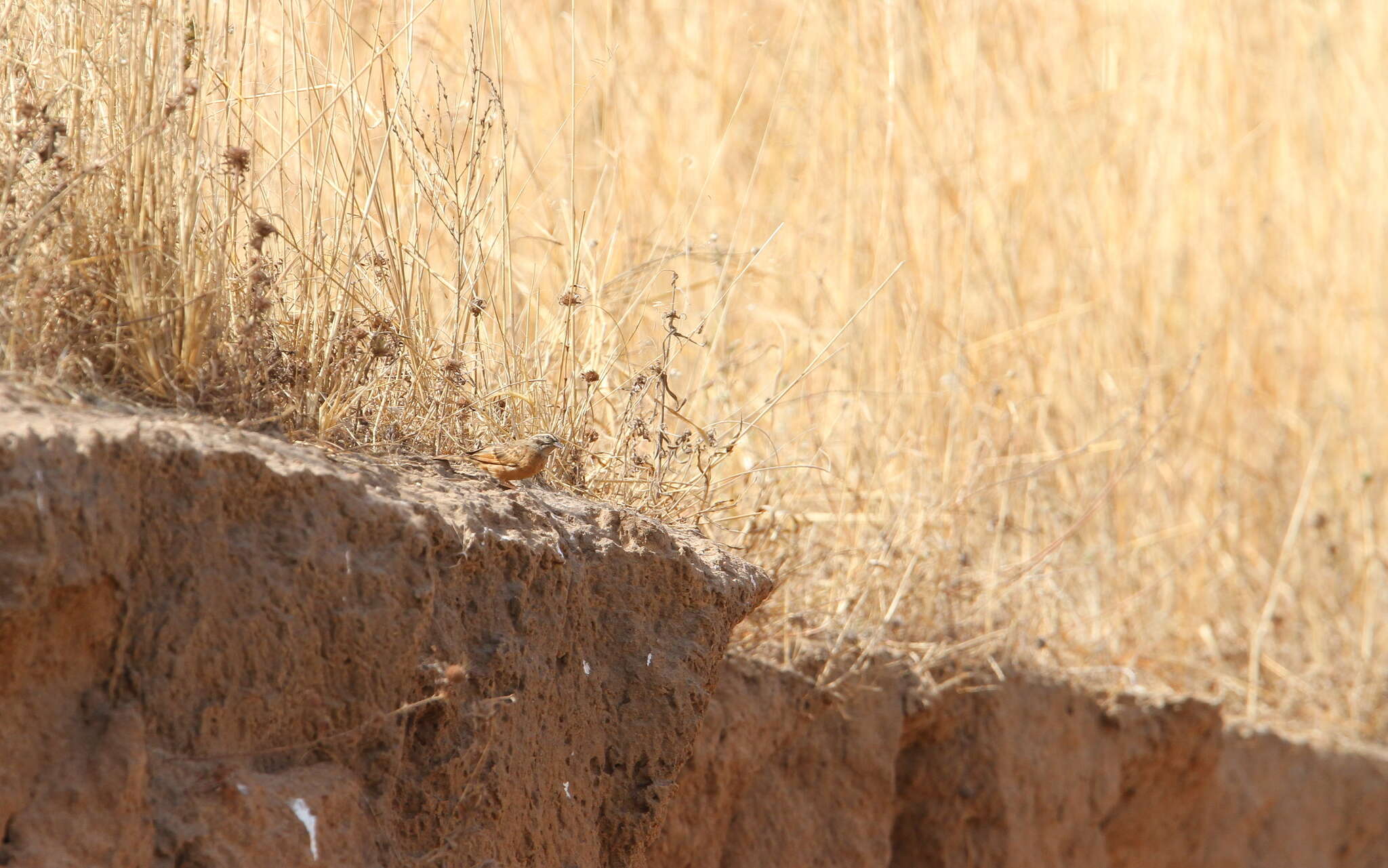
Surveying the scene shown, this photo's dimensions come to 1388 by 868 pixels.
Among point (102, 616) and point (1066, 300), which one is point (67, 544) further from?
point (1066, 300)

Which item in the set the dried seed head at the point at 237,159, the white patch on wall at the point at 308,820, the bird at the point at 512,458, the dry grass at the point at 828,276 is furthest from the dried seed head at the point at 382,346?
the white patch on wall at the point at 308,820

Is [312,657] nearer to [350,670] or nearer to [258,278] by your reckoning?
[350,670]

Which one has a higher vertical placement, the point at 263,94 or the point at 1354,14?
the point at 1354,14

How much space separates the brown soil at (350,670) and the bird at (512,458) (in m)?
0.05

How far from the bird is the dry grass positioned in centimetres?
11

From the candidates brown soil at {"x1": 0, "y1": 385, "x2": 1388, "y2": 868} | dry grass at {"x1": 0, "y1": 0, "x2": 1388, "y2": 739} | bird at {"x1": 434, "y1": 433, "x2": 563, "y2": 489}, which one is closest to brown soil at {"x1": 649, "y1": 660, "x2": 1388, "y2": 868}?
brown soil at {"x1": 0, "y1": 385, "x2": 1388, "y2": 868}

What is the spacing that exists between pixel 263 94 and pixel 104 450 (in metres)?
0.81

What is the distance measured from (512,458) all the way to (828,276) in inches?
A: 92.3

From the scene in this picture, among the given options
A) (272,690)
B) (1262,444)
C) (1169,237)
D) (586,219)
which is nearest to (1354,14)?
(1169,237)

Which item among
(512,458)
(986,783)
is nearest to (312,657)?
(512,458)

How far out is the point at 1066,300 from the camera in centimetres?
502

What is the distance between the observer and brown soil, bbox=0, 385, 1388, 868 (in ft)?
4.89

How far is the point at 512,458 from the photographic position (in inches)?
84.7

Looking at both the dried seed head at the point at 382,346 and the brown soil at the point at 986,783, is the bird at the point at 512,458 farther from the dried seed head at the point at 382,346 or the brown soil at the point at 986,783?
the brown soil at the point at 986,783
